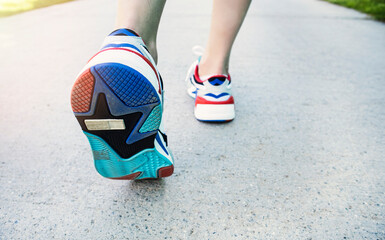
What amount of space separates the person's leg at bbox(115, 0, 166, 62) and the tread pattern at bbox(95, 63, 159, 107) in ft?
0.70

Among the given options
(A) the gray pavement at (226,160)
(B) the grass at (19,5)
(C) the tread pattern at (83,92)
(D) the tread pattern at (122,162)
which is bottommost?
(B) the grass at (19,5)

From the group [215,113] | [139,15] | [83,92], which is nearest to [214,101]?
[215,113]

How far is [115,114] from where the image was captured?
2.06ft

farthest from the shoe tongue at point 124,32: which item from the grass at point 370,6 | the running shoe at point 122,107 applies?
the grass at point 370,6

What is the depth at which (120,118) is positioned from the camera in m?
0.64

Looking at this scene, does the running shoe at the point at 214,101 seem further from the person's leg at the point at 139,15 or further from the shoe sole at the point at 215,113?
the person's leg at the point at 139,15

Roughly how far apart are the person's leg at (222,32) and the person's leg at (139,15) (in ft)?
1.05

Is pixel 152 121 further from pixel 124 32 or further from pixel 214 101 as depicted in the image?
pixel 214 101

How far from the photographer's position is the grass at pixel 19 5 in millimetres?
2949

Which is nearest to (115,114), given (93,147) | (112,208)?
(93,147)

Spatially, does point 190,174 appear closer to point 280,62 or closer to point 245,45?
point 280,62

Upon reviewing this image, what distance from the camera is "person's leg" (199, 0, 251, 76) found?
40.1 inches

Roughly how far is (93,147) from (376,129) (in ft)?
3.45

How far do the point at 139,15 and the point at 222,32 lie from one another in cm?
41
